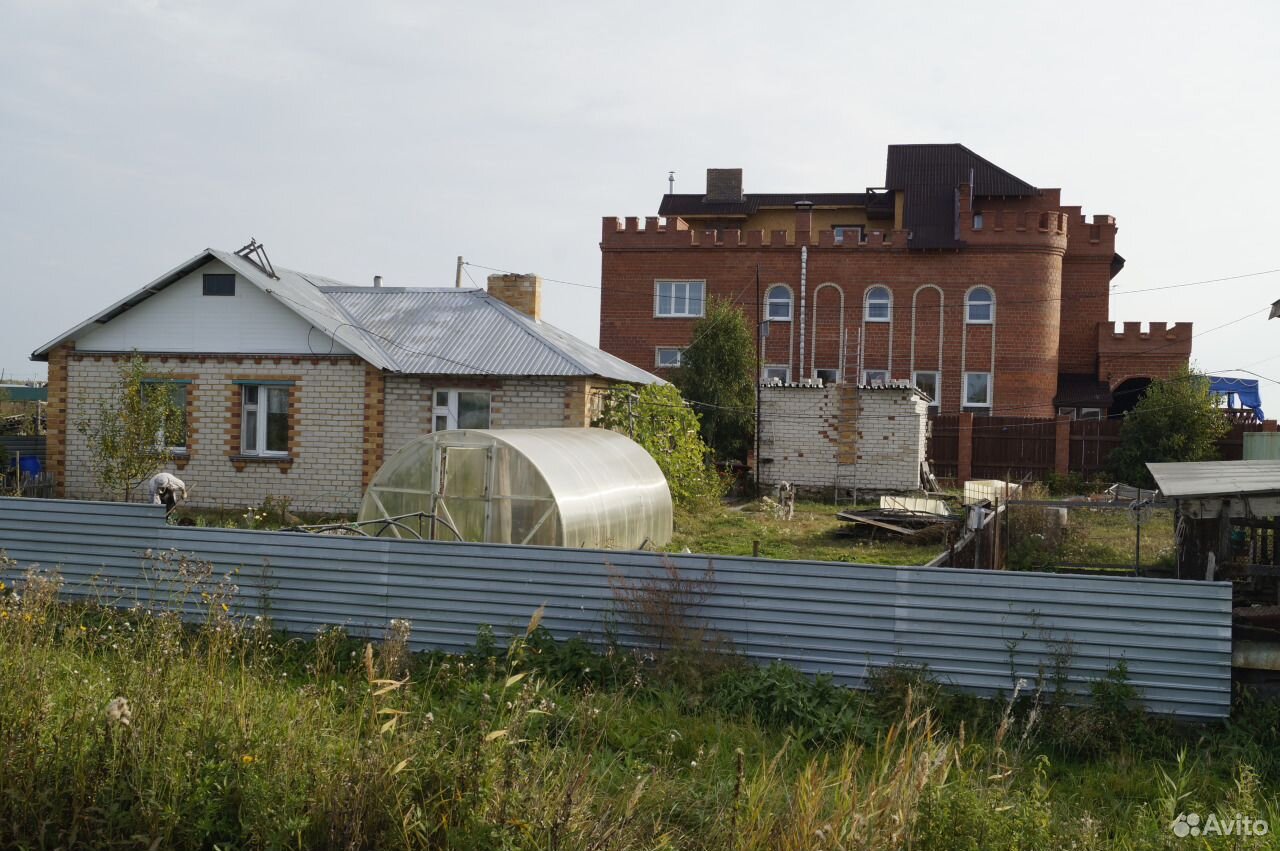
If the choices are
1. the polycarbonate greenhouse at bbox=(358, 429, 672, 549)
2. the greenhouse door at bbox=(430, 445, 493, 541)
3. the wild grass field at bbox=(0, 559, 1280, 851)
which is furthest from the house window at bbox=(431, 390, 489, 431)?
the wild grass field at bbox=(0, 559, 1280, 851)

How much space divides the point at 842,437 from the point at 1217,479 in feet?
52.6

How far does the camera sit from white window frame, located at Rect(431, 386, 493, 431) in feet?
65.2

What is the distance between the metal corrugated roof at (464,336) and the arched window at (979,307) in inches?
576

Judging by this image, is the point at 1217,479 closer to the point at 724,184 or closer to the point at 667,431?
the point at 667,431

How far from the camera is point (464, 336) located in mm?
20922

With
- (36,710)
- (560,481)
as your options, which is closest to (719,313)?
(560,481)

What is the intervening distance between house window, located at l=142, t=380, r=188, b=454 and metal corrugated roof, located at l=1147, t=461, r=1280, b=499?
15.2 m

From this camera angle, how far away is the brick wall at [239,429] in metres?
19.6

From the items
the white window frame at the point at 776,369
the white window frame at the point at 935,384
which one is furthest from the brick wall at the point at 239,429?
the white window frame at the point at 935,384

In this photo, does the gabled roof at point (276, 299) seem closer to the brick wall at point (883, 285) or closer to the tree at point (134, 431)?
the tree at point (134, 431)

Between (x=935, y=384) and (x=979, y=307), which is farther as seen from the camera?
(x=935, y=384)

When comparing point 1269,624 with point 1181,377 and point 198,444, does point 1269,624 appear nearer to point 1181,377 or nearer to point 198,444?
point 198,444

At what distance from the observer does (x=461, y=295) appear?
75.2 feet

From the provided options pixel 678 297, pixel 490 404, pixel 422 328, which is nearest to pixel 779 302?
pixel 678 297
